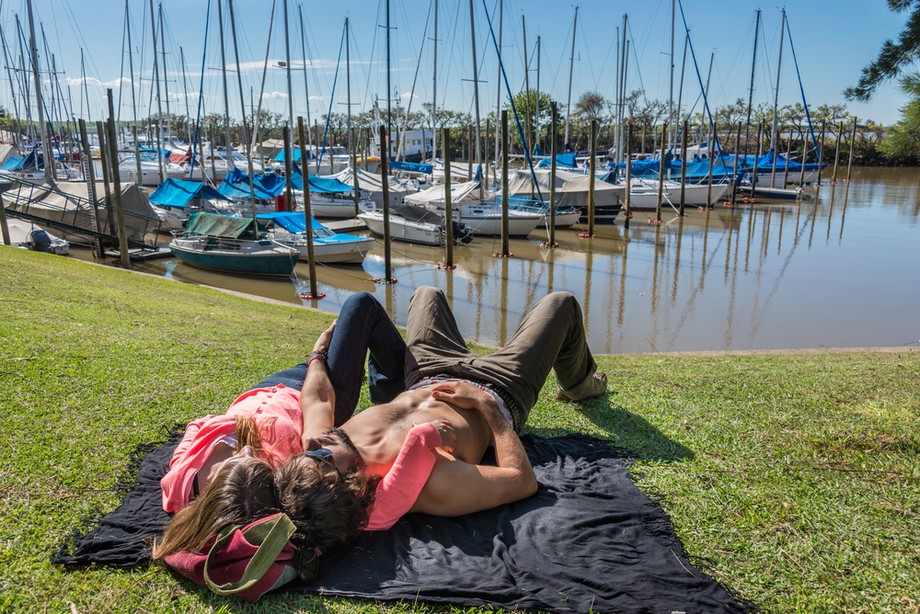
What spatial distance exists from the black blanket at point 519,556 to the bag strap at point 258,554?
8.6 inches

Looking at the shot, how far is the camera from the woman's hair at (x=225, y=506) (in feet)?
8.59

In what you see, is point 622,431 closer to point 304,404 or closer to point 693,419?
point 693,419

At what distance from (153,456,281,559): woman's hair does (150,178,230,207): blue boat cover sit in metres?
27.5

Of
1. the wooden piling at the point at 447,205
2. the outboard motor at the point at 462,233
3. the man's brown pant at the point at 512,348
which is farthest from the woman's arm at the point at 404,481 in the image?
the outboard motor at the point at 462,233

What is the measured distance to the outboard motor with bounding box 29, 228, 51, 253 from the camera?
20.3 meters

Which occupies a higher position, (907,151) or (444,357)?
(907,151)

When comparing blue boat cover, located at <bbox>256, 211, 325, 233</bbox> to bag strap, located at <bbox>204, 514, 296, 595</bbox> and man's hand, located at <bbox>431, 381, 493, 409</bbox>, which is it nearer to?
man's hand, located at <bbox>431, 381, 493, 409</bbox>

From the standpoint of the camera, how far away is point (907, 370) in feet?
25.0

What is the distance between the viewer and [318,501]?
2.70 m

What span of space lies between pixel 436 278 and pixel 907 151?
14.9 meters

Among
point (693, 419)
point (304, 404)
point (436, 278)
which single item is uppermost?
point (304, 404)

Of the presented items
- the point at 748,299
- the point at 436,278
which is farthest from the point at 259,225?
the point at 748,299

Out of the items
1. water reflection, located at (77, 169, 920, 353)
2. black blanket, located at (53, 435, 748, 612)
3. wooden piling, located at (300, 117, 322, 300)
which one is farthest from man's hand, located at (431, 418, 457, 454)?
wooden piling, located at (300, 117, 322, 300)

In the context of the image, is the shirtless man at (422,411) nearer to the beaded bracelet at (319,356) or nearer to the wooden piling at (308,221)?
the beaded bracelet at (319,356)
